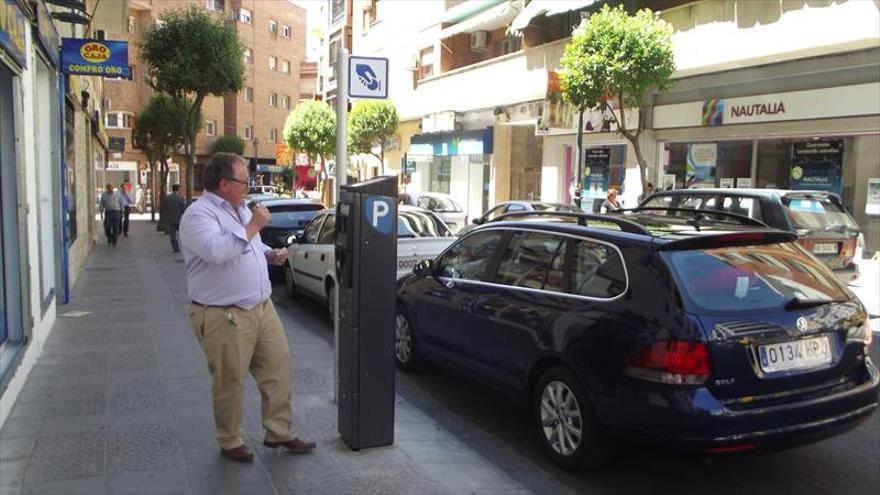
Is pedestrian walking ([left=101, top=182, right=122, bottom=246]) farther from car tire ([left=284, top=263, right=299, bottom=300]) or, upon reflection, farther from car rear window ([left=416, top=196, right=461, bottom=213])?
car tire ([left=284, top=263, right=299, bottom=300])

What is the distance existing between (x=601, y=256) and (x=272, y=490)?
7.71ft

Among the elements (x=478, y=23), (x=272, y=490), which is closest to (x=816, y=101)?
(x=478, y=23)

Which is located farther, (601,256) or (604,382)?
(601,256)

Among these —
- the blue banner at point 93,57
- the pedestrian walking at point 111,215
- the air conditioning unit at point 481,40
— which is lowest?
the pedestrian walking at point 111,215

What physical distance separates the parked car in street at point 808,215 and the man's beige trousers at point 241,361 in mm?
6821

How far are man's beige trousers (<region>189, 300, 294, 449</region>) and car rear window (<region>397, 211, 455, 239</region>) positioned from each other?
4805 mm

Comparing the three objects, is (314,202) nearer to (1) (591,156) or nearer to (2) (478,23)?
(1) (591,156)

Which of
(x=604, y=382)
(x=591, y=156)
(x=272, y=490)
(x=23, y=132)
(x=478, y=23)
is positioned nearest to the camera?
(x=272, y=490)

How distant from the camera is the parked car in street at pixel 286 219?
41.3ft

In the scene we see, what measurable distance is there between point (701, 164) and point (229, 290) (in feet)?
53.6

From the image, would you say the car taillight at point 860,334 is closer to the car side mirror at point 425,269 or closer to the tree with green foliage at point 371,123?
the car side mirror at point 425,269

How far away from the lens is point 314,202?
13.8 metres

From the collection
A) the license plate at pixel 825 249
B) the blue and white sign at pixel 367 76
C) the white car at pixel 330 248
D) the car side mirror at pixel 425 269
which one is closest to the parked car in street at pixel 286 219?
the white car at pixel 330 248

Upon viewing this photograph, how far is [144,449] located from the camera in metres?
4.20
